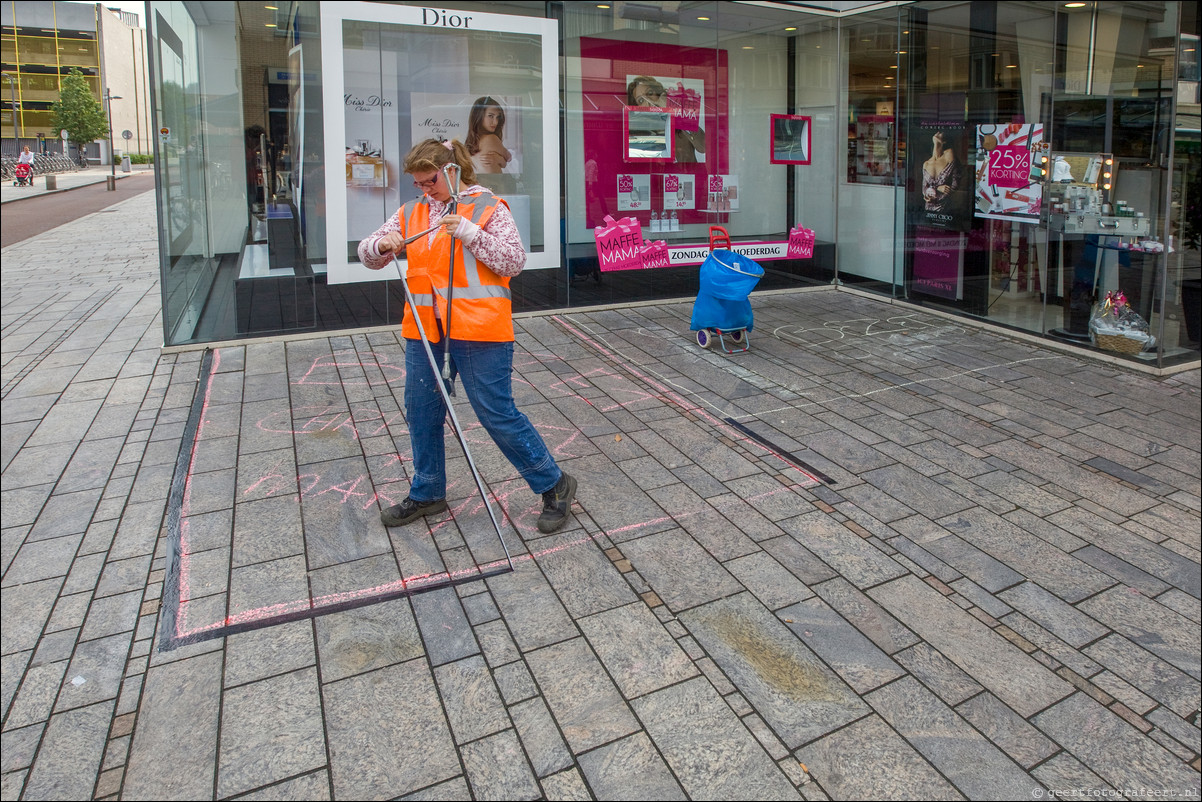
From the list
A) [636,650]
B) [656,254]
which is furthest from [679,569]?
[656,254]

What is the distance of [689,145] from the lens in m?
9.60

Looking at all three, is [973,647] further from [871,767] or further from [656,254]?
[656,254]

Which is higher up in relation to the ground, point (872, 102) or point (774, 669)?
point (872, 102)

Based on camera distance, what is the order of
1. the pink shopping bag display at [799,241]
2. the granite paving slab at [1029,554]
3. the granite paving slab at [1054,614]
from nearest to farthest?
the granite paving slab at [1054,614]
the granite paving slab at [1029,554]
the pink shopping bag display at [799,241]

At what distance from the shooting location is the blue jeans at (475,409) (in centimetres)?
383

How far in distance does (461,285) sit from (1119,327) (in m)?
5.96

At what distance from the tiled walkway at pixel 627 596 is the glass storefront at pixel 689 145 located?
1633 millimetres

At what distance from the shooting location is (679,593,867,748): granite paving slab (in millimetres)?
2814

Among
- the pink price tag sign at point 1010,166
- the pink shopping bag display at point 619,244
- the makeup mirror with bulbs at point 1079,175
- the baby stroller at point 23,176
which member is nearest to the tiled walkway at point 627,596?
the makeup mirror with bulbs at point 1079,175

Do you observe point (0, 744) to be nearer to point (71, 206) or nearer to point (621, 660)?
point (621, 660)

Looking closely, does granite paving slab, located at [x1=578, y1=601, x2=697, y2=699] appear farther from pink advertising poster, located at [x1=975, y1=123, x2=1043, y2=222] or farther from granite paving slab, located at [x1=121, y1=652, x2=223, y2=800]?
pink advertising poster, located at [x1=975, y1=123, x2=1043, y2=222]

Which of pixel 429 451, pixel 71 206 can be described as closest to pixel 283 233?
pixel 429 451

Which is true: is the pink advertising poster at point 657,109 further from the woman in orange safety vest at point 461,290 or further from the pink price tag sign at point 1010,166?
the woman in orange safety vest at point 461,290

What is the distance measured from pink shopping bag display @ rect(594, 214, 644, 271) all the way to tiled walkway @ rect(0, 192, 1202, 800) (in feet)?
9.43
